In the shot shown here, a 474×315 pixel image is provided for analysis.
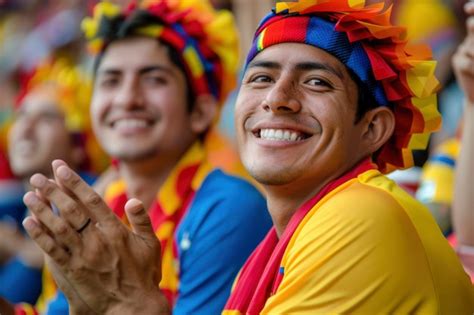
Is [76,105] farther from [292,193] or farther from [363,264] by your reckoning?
[363,264]

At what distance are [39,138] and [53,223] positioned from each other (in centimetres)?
299

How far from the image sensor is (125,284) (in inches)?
102

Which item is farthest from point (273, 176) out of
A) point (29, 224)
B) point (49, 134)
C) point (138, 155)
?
point (49, 134)

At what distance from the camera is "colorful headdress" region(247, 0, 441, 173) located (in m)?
2.67

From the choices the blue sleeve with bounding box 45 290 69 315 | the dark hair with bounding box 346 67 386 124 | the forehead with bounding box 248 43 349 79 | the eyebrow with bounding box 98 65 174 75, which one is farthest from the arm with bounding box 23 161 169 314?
the eyebrow with bounding box 98 65 174 75

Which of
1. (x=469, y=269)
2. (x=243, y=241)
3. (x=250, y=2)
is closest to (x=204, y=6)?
(x=243, y=241)

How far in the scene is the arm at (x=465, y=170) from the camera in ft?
11.8

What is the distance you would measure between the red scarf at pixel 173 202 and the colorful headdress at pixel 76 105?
1430 mm

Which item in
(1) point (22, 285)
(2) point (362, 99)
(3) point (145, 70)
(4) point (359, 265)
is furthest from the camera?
(1) point (22, 285)

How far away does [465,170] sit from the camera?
375 cm

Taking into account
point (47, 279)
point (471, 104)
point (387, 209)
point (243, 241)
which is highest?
point (387, 209)

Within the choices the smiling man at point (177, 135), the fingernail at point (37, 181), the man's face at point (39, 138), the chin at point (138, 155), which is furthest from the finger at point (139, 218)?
the man's face at point (39, 138)

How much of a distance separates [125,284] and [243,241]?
109cm

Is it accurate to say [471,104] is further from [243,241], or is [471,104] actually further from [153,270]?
[153,270]
